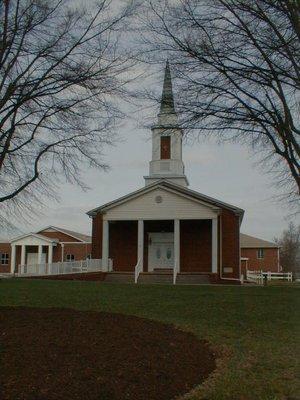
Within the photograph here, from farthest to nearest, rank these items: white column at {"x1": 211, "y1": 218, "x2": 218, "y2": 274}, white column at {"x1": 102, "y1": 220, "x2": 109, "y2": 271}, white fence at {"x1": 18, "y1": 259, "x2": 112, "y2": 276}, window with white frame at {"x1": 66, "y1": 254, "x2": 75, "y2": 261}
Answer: window with white frame at {"x1": 66, "y1": 254, "x2": 75, "y2": 261}
white column at {"x1": 102, "y1": 220, "x2": 109, "y2": 271}
white fence at {"x1": 18, "y1": 259, "x2": 112, "y2": 276}
white column at {"x1": 211, "y1": 218, "x2": 218, "y2": 274}

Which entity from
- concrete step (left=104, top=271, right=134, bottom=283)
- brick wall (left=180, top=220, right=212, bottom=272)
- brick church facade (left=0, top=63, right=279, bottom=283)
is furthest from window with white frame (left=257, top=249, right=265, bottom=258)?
concrete step (left=104, top=271, right=134, bottom=283)

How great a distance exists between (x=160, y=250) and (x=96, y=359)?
89.3 feet

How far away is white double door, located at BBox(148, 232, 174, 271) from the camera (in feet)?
111

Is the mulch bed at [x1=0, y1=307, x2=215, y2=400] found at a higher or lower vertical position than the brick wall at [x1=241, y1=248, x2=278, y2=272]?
lower

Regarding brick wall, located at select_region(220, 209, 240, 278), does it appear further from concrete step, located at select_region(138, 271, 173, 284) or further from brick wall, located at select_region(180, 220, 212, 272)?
concrete step, located at select_region(138, 271, 173, 284)

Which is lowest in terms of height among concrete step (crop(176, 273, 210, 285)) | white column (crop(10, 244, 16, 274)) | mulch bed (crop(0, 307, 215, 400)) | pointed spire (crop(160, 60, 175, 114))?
mulch bed (crop(0, 307, 215, 400))

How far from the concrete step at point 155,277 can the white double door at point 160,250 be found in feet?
10.3

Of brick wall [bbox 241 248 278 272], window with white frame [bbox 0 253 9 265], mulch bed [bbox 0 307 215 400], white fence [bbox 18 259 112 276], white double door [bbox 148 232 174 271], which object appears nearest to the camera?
mulch bed [bbox 0 307 215 400]

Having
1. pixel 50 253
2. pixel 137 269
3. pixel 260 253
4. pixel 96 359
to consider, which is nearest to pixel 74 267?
pixel 137 269

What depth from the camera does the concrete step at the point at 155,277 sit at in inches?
1163

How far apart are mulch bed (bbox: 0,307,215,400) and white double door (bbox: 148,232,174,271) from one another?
80.0 feet

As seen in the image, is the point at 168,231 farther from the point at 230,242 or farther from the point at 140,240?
the point at 230,242

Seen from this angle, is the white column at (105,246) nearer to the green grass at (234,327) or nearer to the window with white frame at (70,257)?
the green grass at (234,327)

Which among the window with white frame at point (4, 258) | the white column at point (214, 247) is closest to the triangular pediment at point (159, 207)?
the white column at point (214, 247)
